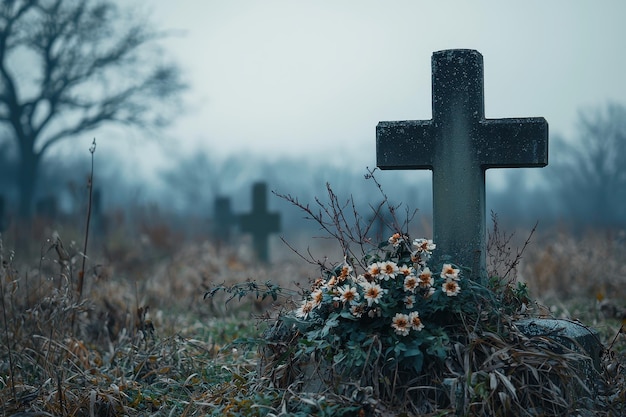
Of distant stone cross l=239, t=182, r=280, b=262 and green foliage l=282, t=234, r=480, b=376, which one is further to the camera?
distant stone cross l=239, t=182, r=280, b=262

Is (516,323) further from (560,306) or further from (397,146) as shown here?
(560,306)

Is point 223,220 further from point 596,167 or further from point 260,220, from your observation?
point 596,167

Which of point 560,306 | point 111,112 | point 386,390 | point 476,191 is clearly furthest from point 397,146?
point 111,112

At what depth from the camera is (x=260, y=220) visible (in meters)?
13.2

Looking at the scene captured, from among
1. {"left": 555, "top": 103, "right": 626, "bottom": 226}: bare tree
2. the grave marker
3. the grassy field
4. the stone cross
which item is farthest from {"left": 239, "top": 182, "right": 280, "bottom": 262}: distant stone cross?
{"left": 555, "top": 103, "right": 626, "bottom": 226}: bare tree

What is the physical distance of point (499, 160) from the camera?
3848 millimetres

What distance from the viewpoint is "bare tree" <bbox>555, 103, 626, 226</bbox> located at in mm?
34344

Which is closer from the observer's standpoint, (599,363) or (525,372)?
(525,372)

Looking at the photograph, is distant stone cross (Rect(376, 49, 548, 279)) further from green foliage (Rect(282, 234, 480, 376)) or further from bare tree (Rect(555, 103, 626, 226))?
bare tree (Rect(555, 103, 626, 226))

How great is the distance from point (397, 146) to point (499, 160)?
0.57 metres

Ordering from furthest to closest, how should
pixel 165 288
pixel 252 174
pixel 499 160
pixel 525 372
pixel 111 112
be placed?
pixel 252 174
pixel 111 112
pixel 165 288
pixel 499 160
pixel 525 372

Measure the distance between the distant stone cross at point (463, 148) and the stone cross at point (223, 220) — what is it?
34.7ft

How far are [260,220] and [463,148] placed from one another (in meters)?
9.54

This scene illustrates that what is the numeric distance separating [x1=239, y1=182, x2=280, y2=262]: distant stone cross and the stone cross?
1.08 m
